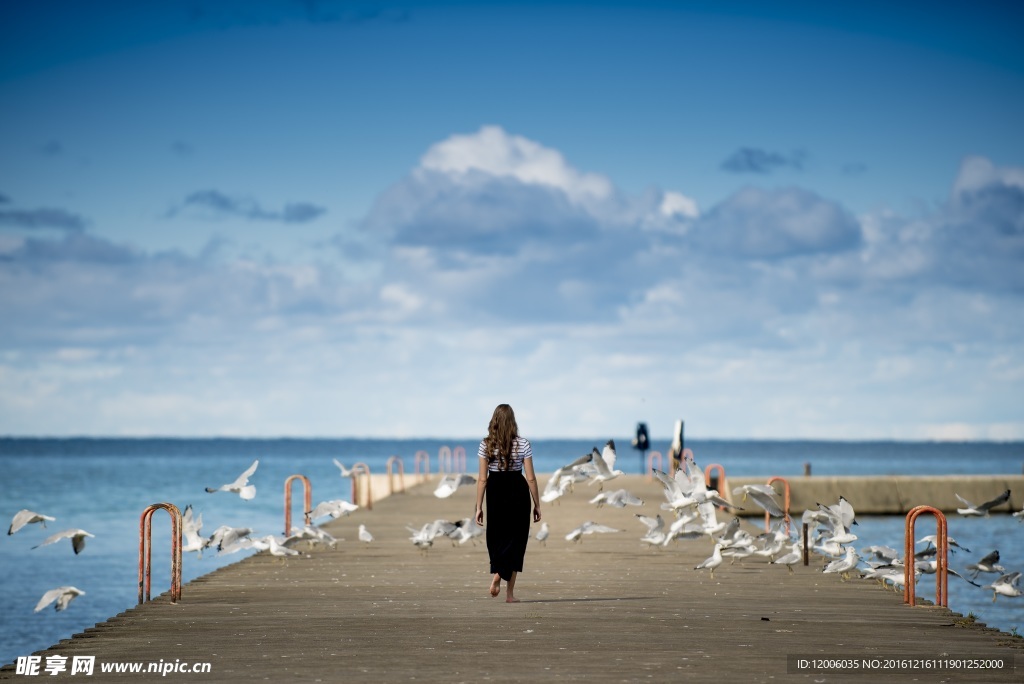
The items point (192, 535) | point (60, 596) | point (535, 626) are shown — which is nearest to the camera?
point (535, 626)

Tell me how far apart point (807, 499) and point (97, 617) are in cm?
2181

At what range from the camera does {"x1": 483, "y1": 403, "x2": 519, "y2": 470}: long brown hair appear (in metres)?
12.5

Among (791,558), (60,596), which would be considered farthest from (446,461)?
(60,596)

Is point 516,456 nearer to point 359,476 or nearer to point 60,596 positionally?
point 60,596

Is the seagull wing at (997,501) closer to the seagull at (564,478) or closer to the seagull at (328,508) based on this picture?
the seagull at (564,478)

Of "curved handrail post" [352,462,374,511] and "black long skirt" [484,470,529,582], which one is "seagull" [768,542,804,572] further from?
"curved handrail post" [352,462,374,511]

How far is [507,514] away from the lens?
41.6 ft

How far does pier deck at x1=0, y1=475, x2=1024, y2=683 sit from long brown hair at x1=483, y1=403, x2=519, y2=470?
58.1 inches

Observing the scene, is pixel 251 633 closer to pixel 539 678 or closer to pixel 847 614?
pixel 539 678

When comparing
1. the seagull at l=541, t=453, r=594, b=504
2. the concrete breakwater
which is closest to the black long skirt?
the seagull at l=541, t=453, r=594, b=504

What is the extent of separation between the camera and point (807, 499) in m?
38.2

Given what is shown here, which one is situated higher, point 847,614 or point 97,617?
point 847,614

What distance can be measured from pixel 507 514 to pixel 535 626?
1.43 m

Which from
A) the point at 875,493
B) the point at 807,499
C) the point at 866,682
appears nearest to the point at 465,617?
the point at 866,682
